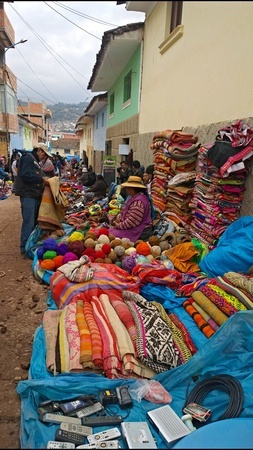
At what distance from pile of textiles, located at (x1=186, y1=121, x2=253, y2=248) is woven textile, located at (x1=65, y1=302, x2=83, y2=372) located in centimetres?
199

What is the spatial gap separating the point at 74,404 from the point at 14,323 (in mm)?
1397

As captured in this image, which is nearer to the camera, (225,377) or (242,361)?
(225,377)

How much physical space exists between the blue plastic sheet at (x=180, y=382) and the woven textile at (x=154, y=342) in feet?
0.29

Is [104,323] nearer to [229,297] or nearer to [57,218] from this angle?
[229,297]

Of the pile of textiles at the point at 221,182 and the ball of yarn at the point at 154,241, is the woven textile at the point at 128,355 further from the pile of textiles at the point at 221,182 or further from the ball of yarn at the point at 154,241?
the ball of yarn at the point at 154,241

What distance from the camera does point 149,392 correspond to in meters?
2.07

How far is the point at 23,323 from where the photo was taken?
3.12 meters

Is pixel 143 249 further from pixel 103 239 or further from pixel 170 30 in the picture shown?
pixel 170 30

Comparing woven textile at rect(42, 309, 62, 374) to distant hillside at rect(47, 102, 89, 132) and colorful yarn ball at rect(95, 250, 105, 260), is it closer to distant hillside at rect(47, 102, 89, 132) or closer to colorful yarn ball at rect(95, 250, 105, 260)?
colorful yarn ball at rect(95, 250, 105, 260)

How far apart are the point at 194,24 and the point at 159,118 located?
2.23 meters

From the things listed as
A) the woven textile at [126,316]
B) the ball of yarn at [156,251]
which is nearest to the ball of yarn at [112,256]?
the ball of yarn at [156,251]

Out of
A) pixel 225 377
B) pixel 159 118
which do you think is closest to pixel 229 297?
pixel 225 377

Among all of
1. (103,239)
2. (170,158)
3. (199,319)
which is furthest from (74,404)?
(170,158)

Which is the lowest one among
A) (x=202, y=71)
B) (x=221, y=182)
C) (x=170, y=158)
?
(x=221, y=182)
